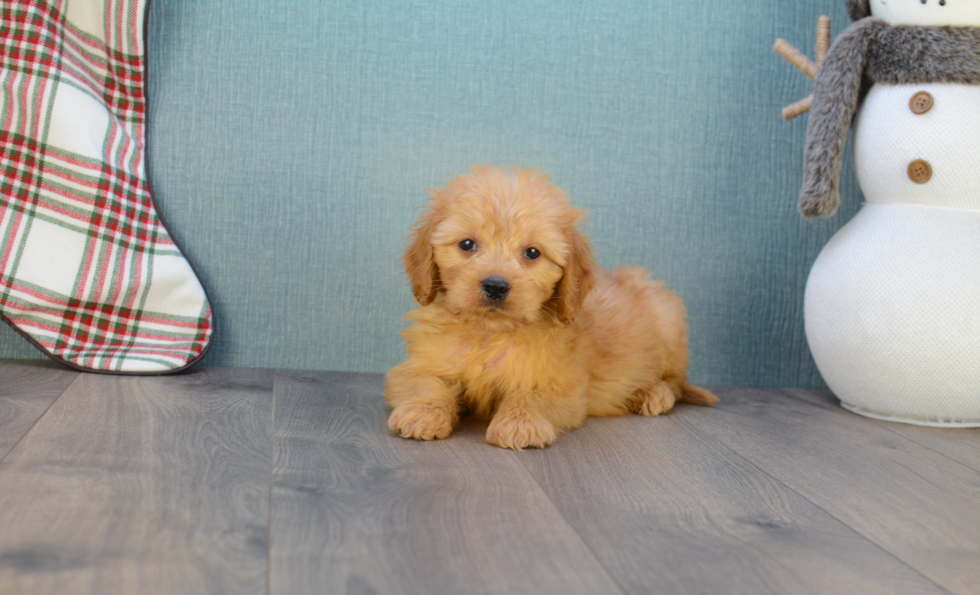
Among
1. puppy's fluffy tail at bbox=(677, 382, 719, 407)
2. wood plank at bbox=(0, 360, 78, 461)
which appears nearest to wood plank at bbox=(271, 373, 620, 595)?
wood plank at bbox=(0, 360, 78, 461)

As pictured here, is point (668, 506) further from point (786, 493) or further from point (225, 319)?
point (225, 319)

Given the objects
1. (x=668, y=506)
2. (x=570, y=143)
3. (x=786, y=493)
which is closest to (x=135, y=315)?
(x=570, y=143)

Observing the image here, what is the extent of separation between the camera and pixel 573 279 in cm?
197

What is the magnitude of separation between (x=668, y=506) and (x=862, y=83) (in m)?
1.65

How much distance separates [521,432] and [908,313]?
1.21m

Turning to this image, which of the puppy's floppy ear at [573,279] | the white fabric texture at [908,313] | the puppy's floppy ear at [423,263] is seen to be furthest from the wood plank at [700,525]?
the white fabric texture at [908,313]

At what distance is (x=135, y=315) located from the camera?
Result: 2.40m

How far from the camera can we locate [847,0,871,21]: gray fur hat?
97.6 inches

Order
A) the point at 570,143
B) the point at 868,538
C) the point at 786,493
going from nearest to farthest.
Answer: the point at 868,538, the point at 786,493, the point at 570,143

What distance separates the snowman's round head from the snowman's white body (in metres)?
0.18

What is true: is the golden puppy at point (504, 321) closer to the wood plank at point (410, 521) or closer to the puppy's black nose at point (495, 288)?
the puppy's black nose at point (495, 288)

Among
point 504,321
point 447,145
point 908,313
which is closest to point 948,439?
point 908,313

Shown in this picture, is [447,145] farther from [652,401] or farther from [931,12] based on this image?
[931,12]

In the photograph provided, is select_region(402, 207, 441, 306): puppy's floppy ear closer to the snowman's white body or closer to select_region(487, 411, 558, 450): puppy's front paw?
select_region(487, 411, 558, 450): puppy's front paw
